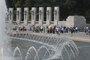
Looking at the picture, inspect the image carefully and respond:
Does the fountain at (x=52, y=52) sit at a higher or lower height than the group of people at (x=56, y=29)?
lower

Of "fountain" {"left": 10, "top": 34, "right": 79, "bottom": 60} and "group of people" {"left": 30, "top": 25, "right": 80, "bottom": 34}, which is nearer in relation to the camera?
"fountain" {"left": 10, "top": 34, "right": 79, "bottom": 60}

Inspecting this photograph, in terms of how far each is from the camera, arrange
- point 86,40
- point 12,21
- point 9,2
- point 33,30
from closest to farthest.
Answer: point 86,40 < point 33,30 < point 12,21 < point 9,2

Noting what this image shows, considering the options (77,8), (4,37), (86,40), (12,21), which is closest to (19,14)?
(12,21)

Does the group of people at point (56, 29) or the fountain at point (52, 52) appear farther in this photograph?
the group of people at point (56, 29)

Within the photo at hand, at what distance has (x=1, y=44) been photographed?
678 inches

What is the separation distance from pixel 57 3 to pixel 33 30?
1873cm

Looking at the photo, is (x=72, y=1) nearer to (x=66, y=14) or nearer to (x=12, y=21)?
(x=66, y=14)

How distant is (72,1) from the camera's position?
67.3 m

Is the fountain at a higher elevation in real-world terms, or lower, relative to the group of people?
lower

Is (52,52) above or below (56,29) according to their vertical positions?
below

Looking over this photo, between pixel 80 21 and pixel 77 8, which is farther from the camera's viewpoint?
Answer: pixel 77 8

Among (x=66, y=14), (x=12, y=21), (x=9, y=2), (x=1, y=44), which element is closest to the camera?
(x=1, y=44)

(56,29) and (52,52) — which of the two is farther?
(56,29)

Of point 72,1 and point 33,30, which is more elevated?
point 72,1
